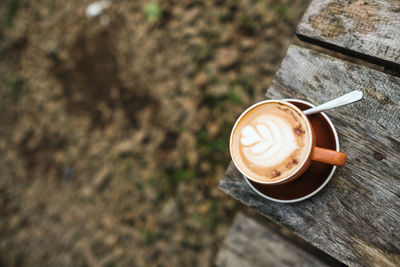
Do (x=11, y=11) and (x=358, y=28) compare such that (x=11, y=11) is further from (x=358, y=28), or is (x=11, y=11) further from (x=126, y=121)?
(x=358, y=28)

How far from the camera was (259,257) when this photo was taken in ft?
4.15

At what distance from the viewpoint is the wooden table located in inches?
25.8

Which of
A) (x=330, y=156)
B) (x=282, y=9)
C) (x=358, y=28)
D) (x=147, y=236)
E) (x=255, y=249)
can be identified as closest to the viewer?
(x=330, y=156)

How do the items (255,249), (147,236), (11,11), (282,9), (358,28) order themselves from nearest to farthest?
(358,28) < (255,249) < (282,9) < (147,236) < (11,11)

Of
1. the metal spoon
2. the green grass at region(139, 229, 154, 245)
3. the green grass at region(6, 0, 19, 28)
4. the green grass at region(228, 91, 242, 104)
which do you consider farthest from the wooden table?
the green grass at region(6, 0, 19, 28)

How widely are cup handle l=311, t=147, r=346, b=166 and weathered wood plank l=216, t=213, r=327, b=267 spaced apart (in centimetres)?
77

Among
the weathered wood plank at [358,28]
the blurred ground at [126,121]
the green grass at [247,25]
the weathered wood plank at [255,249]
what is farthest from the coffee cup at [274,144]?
the green grass at [247,25]

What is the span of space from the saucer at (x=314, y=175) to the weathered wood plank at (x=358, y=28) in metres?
0.18

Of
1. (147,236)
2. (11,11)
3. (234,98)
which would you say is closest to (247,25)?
(234,98)

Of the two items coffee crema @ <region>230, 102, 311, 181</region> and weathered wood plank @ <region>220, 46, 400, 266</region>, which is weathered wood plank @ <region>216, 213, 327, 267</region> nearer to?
weathered wood plank @ <region>220, 46, 400, 266</region>

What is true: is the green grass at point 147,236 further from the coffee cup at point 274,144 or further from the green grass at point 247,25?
the green grass at point 247,25

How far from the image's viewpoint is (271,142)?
637 millimetres

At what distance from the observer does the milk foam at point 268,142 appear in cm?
63

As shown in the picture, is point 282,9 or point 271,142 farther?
point 282,9
